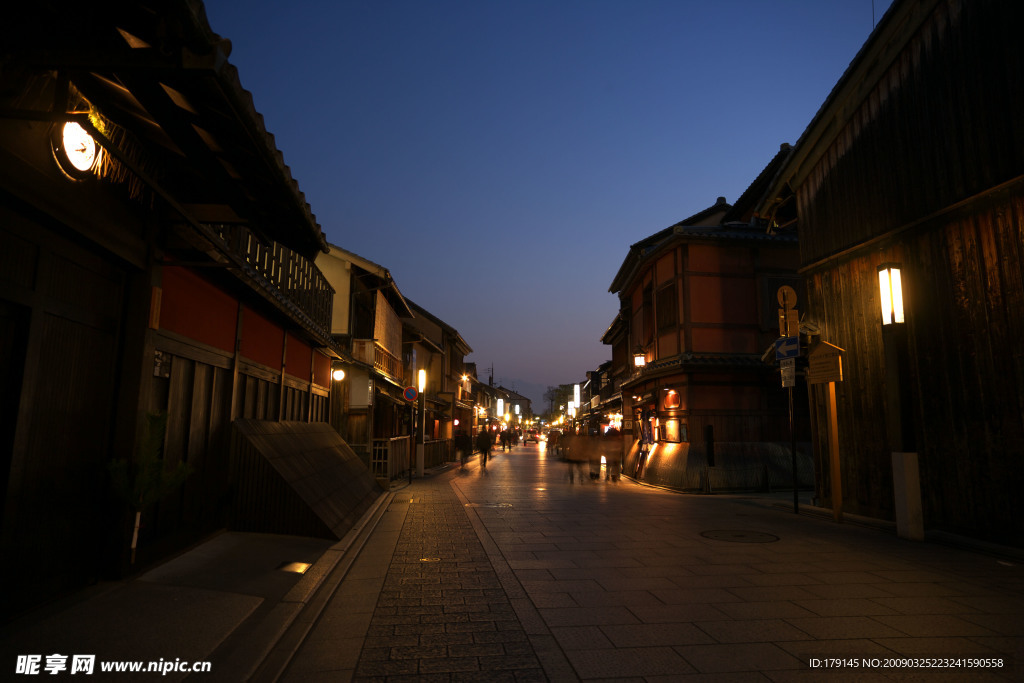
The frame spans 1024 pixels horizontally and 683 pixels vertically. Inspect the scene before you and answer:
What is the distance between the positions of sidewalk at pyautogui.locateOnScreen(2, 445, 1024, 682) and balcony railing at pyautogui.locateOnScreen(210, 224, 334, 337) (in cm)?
400

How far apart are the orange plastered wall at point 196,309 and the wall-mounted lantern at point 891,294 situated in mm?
10409

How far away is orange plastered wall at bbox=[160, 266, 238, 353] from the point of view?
6.72 m

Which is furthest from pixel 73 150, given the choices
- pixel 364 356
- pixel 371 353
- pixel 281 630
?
pixel 371 353

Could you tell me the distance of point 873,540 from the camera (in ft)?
30.0

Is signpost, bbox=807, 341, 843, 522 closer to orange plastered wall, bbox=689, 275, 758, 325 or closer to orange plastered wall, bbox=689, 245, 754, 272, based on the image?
orange plastered wall, bbox=689, 275, 758, 325

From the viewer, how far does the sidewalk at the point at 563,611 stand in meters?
4.17

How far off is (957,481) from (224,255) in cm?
1093

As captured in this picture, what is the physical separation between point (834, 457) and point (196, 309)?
433 inches

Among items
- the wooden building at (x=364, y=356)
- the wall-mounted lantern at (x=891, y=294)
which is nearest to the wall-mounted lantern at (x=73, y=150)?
the wall-mounted lantern at (x=891, y=294)

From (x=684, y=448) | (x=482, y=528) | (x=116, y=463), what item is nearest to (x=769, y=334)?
(x=684, y=448)

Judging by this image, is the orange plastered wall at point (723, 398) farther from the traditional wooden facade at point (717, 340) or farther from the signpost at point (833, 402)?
the signpost at point (833, 402)

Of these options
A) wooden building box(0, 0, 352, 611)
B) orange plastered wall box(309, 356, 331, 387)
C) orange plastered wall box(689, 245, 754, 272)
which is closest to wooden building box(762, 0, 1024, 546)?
orange plastered wall box(689, 245, 754, 272)

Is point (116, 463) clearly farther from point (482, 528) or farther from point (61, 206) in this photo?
point (482, 528)

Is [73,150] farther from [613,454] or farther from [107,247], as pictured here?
[613,454]
